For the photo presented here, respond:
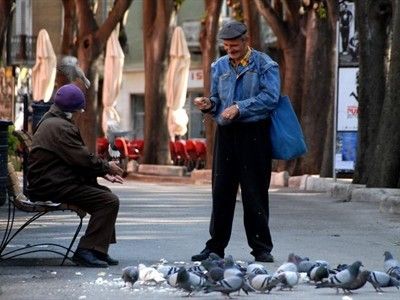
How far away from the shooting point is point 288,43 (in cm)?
3772

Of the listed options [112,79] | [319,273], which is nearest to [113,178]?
[319,273]

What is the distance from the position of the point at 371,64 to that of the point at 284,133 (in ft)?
43.0

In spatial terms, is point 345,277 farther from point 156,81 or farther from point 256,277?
point 156,81

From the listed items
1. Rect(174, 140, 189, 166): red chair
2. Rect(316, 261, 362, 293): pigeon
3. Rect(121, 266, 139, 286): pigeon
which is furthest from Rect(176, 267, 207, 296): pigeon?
Rect(174, 140, 189, 166): red chair

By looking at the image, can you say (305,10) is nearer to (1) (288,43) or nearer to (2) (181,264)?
(1) (288,43)

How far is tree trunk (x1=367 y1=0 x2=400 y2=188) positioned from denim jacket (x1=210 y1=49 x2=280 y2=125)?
10.0m

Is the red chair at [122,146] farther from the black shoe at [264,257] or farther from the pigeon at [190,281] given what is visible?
the pigeon at [190,281]

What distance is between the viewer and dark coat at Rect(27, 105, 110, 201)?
44.4ft

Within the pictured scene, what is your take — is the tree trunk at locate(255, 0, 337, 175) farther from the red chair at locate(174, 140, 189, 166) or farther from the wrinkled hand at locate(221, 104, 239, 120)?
the wrinkled hand at locate(221, 104, 239, 120)

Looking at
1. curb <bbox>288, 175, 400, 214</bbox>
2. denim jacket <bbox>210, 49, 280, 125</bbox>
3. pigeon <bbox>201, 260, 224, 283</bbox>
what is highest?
denim jacket <bbox>210, 49, 280, 125</bbox>

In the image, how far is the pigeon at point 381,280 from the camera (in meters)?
11.4

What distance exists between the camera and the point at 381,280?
11.4 m

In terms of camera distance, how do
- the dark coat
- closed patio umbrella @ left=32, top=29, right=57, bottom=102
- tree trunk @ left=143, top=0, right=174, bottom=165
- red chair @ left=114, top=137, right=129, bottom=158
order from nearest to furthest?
the dark coat < tree trunk @ left=143, top=0, right=174, bottom=165 < closed patio umbrella @ left=32, top=29, right=57, bottom=102 < red chair @ left=114, top=137, right=129, bottom=158

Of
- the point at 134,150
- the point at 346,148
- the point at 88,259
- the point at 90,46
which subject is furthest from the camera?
the point at 134,150
